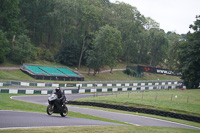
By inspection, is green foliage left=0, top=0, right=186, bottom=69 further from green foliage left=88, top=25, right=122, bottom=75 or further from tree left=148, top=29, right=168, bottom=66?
tree left=148, top=29, right=168, bottom=66

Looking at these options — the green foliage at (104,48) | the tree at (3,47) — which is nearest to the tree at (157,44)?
the green foliage at (104,48)

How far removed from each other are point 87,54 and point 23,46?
21447 mm

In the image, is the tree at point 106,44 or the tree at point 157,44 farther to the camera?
the tree at point 157,44

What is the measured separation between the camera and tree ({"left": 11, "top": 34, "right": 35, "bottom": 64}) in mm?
62844

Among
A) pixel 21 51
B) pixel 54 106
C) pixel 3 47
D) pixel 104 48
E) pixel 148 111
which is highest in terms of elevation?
pixel 104 48

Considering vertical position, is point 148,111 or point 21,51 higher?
point 21,51

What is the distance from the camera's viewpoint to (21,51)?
206 feet

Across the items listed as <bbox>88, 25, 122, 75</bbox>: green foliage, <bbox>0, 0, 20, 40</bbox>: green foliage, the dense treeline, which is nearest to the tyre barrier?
the dense treeline

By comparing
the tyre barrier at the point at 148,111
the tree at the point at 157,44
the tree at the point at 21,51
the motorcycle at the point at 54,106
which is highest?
the tree at the point at 157,44

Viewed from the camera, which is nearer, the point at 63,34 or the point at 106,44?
the point at 106,44

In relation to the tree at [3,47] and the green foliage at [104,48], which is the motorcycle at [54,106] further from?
the green foliage at [104,48]

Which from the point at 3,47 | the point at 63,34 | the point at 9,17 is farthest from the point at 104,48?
the point at 3,47

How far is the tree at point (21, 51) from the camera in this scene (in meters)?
62.8

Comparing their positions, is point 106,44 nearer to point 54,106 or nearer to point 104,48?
point 104,48
